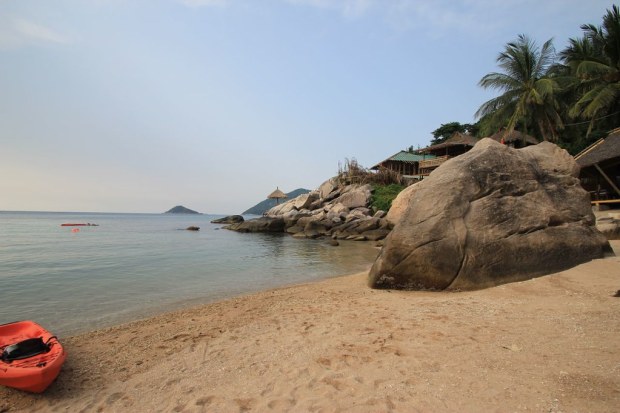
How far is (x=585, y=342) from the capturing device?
4.25m

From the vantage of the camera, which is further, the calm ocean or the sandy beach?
the calm ocean

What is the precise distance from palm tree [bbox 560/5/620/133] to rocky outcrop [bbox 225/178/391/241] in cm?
1499

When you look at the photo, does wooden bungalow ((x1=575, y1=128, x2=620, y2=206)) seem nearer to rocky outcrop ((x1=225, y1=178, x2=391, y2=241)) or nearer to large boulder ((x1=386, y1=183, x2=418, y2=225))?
large boulder ((x1=386, y1=183, x2=418, y2=225))

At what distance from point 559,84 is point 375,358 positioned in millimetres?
30434

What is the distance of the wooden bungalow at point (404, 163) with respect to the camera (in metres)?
41.9

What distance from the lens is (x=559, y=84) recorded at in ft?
86.7

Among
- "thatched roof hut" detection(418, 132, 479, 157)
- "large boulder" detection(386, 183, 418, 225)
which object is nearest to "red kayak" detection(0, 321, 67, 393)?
"large boulder" detection(386, 183, 418, 225)

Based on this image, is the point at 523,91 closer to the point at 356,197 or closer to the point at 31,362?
the point at 356,197

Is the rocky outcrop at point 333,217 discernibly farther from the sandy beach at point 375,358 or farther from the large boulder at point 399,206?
the sandy beach at point 375,358

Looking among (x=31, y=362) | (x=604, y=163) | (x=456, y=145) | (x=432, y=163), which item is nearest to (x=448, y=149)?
(x=456, y=145)

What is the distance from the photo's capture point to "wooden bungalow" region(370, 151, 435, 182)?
41938 mm

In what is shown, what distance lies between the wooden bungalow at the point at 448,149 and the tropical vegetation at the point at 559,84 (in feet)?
18.6

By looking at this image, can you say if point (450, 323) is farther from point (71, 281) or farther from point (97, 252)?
point (97, 252)

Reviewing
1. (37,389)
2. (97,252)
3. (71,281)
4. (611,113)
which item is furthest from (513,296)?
(611,113)
